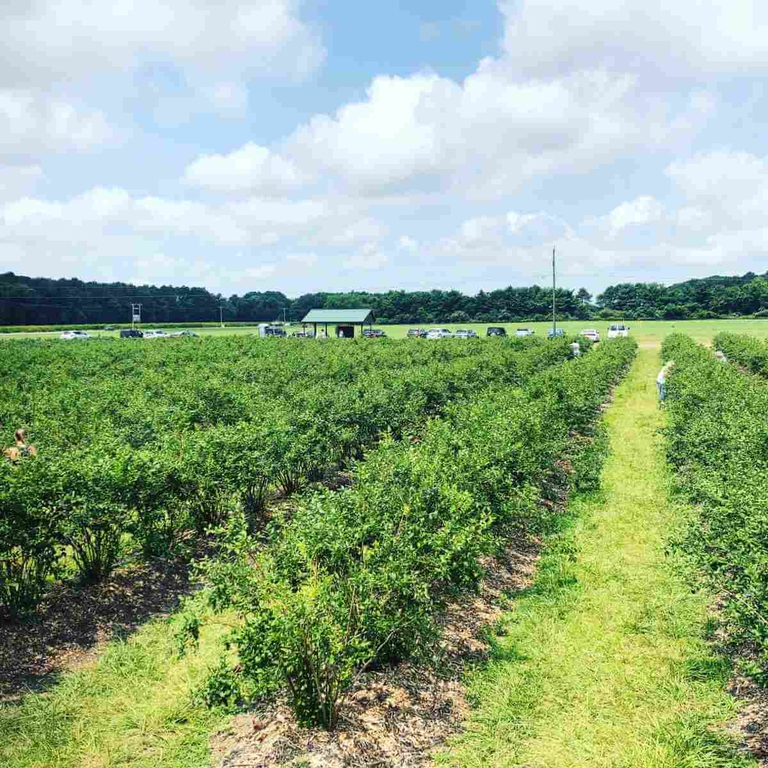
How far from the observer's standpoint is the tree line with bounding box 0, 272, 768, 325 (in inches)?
4154

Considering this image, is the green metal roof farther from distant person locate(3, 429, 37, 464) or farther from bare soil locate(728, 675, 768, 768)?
bare soil locate(728, 675, 768, 768)

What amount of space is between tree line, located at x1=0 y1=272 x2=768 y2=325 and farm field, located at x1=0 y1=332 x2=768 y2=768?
108 meters

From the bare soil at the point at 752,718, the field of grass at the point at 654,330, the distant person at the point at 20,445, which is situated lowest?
the bare soil at the point at 752,718

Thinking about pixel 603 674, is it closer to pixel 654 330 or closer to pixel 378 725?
pixel 378 725

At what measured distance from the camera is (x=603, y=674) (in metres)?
6.22

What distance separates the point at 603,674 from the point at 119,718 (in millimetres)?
4872

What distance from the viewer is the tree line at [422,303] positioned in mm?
105500

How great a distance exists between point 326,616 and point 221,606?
930 millimetres

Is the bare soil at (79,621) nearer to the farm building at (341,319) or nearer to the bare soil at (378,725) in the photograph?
the bare soil at (378,725)

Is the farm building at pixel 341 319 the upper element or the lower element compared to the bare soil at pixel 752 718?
upper

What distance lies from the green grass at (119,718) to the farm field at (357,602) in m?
0.02

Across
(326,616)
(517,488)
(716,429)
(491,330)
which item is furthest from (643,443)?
(491,330)

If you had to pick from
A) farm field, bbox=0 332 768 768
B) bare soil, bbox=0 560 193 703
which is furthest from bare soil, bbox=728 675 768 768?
bare soil, bbox=0 560 193 703

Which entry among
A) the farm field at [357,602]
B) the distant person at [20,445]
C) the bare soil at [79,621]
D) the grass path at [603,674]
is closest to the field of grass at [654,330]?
the distant person at [20,445]
